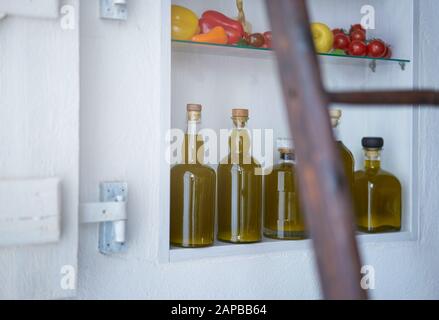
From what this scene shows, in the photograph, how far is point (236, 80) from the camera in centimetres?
122

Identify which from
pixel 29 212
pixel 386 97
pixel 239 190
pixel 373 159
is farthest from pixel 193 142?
pixel 386 97

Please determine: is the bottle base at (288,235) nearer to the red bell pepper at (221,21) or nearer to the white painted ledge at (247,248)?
the white painted ledge at (247,248)

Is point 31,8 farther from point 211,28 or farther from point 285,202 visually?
point 285,202

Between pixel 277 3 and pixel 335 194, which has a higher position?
pixel 277 3

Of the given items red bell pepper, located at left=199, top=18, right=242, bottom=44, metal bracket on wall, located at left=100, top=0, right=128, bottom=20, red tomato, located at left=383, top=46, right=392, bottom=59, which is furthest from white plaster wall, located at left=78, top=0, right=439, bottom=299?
red tomato, located at left=383, top=46, right=392, bottom=59

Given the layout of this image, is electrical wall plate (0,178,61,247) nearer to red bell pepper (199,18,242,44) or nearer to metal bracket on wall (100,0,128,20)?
metal bracket on wall (100,0,128,20)

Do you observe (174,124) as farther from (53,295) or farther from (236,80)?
(53,295)

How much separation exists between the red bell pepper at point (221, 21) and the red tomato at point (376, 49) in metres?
0.33

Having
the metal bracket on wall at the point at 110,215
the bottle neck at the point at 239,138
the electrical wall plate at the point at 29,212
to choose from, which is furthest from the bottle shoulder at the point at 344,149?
the electrical wall plate at the point at 29,212

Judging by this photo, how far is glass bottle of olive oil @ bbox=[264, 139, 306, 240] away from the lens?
A: 1.14m

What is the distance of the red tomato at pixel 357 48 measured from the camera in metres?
1.24

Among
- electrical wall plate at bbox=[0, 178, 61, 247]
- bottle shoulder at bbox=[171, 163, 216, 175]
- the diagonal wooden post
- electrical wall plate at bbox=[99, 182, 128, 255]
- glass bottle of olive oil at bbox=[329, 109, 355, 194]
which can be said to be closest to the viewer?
the diagonal wooden post

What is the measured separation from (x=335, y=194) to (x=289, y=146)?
79 cm

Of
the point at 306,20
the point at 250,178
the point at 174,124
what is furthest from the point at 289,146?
the point at 306,20
